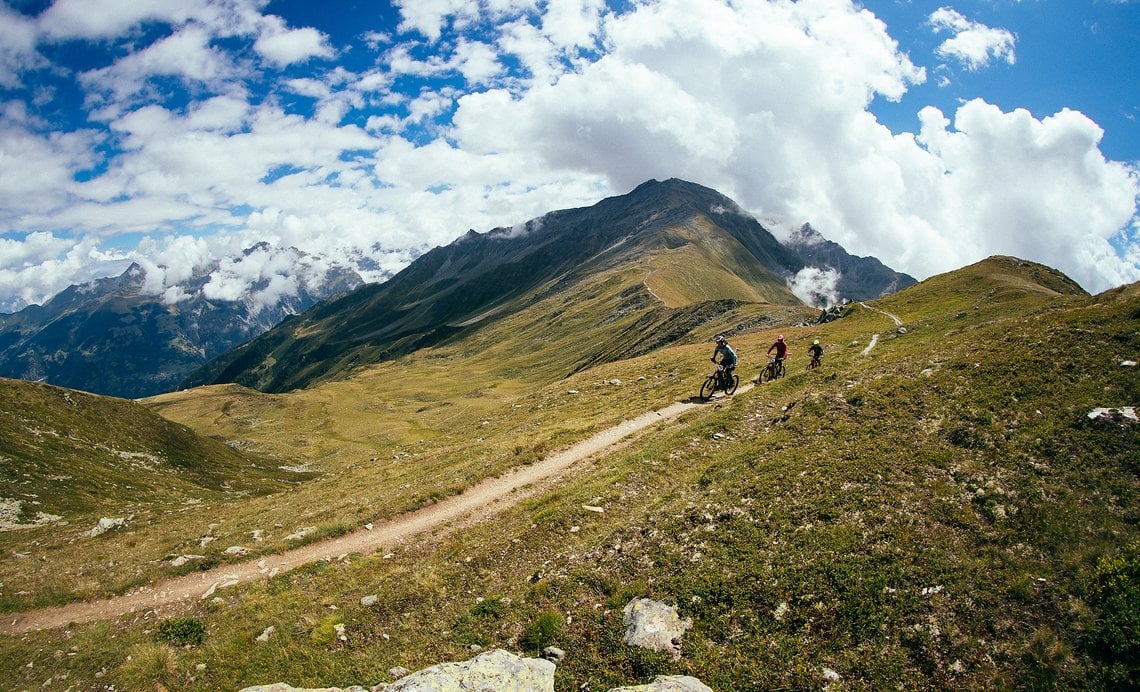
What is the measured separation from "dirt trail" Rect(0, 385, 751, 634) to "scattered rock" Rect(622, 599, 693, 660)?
10955 mm

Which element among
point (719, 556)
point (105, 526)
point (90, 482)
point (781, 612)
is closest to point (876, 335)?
point (719, 556)

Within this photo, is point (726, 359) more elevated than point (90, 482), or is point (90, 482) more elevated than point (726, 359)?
point (726, 359)

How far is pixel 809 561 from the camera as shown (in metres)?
13.2

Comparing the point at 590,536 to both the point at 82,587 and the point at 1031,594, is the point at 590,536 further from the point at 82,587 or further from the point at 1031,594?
the point at 82,587

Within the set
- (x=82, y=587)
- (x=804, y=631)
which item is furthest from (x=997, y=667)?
(x=82, y=587)

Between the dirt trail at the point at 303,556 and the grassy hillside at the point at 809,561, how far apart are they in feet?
4.20

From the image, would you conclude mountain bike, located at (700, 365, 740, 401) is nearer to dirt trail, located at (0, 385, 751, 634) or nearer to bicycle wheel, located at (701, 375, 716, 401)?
bicycle wheel, located at (701, 375, 716, 401)

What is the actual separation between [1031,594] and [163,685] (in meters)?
22.8

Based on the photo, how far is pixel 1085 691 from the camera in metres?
9.09

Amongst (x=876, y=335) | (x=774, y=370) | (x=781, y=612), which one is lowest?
(x=781, y=612)

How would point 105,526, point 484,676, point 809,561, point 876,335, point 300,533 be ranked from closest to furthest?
point 484,676, point 809,561, point 300,533, point 105,526, point 876,335

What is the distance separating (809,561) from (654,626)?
14.5 feet

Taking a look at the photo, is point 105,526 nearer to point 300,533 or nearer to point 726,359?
point 300,533

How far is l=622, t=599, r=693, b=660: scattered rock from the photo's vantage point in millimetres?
12172
